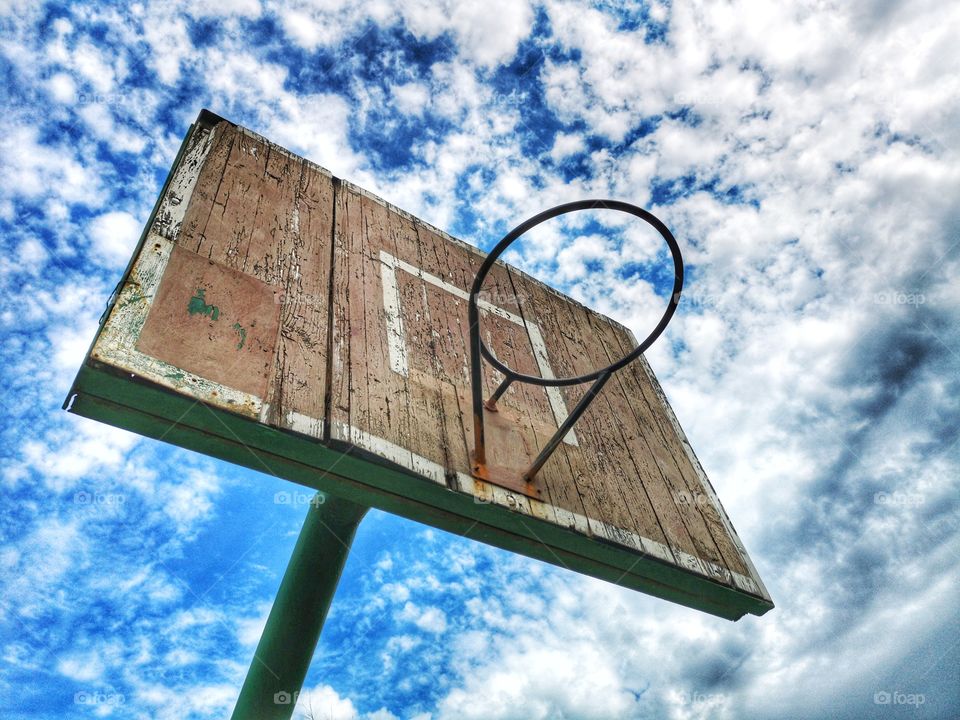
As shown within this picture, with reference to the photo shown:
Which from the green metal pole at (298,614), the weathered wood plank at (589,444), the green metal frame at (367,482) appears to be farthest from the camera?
the green metal pole at (298,614)

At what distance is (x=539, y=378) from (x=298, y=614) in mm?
1291

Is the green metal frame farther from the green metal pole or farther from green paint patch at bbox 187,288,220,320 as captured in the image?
the green metal pole

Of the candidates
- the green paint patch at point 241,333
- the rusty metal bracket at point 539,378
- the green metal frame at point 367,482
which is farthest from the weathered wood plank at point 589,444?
the green paint patch at point 241,333

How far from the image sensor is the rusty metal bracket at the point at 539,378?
6.07 feet

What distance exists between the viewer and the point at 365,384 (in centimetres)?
182

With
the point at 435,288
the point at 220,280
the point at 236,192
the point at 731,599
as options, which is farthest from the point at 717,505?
the point at 236,192

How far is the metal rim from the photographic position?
185 cm

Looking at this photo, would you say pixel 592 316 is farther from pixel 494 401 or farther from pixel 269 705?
pixel 269 705

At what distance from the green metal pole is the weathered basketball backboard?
66 centimetres

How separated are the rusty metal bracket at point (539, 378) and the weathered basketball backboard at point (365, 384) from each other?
0.17 ft

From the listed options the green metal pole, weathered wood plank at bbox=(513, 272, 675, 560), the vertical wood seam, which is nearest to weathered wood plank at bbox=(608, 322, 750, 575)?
weathered wood plank at bbox=(513, 272, 675, 560)

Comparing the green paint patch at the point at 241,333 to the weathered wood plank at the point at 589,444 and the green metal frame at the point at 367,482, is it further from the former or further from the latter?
the weathered wood plank at the point at 589,444

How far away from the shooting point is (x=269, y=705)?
7.33 feet

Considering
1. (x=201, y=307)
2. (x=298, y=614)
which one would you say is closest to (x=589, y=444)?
(x=298, y=614)
